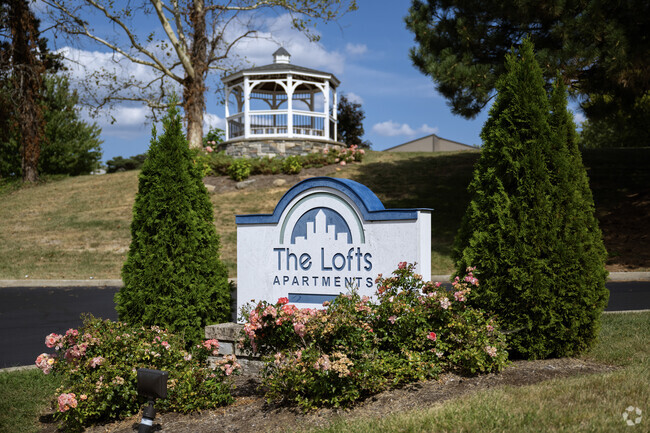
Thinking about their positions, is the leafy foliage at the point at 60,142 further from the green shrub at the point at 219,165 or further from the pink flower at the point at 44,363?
the pink flower at the point at 44,363

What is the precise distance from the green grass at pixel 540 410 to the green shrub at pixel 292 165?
1712 centimetres

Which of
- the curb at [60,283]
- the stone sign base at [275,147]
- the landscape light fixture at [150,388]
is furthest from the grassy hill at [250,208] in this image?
the landscape light fixture at [150,388]

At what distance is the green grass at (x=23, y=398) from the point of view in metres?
5.38

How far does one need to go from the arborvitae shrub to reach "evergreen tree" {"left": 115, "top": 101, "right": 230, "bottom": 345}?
2.78 metres

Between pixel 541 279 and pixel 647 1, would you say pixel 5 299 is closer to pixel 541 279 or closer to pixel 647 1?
pixel 541 279

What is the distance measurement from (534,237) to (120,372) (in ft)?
12.6

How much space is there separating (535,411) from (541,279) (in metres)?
1.84

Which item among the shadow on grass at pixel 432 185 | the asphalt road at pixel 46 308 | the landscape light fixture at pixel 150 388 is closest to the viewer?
the landscape light fixture at pixel 150 388

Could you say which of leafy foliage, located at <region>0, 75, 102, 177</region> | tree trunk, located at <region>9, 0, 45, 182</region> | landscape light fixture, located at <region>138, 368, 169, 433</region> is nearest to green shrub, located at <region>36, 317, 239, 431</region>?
landscape light fixture, located at <region>138, 368, 169, 433</region>

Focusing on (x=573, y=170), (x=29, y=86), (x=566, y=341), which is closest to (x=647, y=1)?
(x=573, y=170)

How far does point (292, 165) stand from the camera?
21406mm

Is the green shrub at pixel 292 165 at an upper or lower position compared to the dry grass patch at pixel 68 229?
upper

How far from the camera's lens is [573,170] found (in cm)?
570

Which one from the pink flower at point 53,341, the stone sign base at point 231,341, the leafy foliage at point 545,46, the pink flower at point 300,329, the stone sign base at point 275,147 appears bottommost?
the stone sign base at point 231,341
